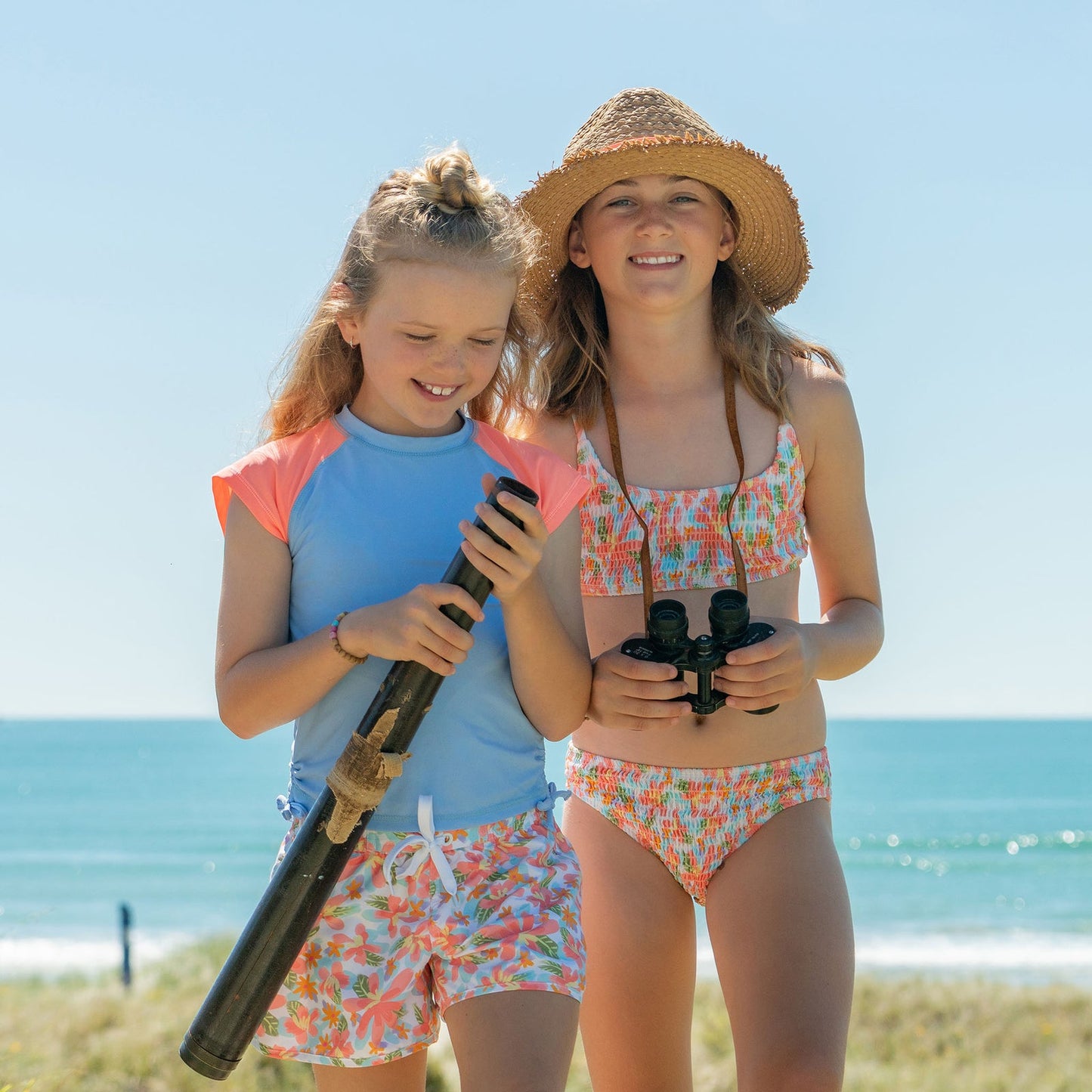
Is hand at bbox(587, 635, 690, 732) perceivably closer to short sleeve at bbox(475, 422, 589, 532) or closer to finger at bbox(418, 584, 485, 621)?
short sleeve at bbox(475, 422, 589, 532)

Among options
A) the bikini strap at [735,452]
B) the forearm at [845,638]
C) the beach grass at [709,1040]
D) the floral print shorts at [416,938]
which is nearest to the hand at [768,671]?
the forearm at [845,638]

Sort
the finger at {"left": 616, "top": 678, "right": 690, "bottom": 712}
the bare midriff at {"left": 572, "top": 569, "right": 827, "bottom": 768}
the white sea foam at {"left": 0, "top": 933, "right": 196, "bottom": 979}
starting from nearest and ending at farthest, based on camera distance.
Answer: the finger at {"left": 616, "top": 678, "right": 690, "bottom": 712}, the bare midriff at {"left": 572, "top": 569, "right": 827, "bottom": 768}, the white sea foam at {"left": 0, "top": 933, "right": 196, "bottom": 979}

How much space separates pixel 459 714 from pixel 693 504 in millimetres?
1168

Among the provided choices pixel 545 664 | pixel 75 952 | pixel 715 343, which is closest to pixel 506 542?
pixel 545 664

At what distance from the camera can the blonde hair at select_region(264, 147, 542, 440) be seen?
304 cm

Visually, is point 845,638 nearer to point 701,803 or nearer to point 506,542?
point 701,803

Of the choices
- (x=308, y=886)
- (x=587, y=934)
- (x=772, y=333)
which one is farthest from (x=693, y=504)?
(x=308, y=886)

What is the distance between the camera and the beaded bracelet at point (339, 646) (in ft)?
9.19

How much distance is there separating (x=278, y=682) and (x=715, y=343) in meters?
1.90

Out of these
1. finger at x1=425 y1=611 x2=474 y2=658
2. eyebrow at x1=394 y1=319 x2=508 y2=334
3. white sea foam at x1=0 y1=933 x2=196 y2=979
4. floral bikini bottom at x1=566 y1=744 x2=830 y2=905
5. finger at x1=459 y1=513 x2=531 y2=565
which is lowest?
floral bikini bottom at x1=566 y1=744 x2=830 y2=905

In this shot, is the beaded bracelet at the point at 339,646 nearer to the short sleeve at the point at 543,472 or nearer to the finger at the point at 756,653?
the short sleeve at the point at 543,472

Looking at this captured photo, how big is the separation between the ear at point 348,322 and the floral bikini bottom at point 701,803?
1392 mm

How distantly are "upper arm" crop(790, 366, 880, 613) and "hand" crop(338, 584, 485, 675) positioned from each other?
5.28 ft

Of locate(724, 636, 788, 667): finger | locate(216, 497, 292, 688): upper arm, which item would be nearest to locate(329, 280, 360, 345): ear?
locate(216, 497, 292, 688): upper arm
